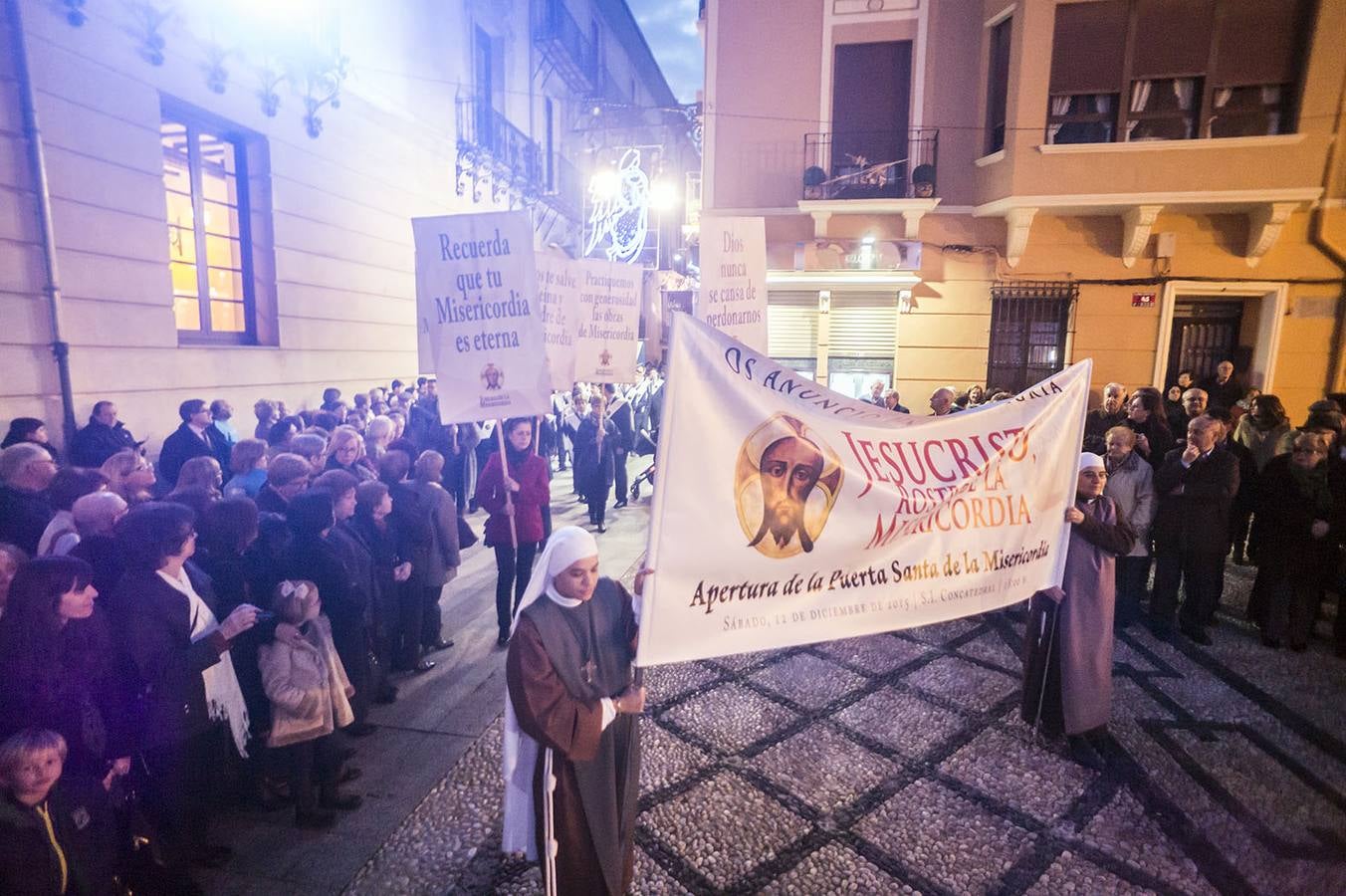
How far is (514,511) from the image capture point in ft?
19.5

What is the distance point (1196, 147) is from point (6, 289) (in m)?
14.9

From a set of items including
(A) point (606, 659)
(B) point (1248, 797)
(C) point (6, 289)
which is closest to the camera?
(A) point (606, 659)

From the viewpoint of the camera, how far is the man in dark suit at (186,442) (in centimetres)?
684

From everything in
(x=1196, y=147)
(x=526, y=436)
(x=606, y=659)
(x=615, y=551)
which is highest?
(x=1196, y=147)

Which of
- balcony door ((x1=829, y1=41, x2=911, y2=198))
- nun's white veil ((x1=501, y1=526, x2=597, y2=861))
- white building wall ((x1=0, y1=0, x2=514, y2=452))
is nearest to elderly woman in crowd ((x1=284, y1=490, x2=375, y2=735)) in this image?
nun's white veil ((x1=501, y1=526, x2=597, y2=861))

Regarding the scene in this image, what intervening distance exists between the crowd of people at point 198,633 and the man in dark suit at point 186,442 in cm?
134

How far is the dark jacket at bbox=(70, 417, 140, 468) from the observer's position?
6.44 m

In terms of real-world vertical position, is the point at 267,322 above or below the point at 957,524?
above

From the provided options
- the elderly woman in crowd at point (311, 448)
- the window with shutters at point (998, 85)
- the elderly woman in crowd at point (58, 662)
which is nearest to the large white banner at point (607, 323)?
the elderly woman in crowd at point (311, 448)

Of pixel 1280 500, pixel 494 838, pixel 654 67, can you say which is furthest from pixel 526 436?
pixel 654 67

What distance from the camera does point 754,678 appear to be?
5348mm

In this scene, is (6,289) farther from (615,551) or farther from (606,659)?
(606,659)

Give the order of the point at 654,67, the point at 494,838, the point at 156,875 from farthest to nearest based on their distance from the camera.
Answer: the point at 654,67 → the point at 494,838 → the point at 156,875

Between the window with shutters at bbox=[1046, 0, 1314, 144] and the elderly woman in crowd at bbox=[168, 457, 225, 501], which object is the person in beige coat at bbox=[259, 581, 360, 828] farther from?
the window with shutters at bbox=[1046, 0, 1314, 144]
